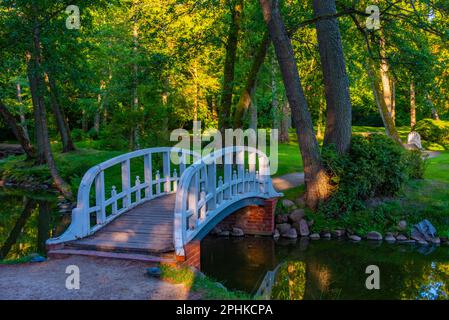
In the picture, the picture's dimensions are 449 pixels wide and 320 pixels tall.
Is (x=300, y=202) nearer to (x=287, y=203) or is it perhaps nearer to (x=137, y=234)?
(x=287, y=203)

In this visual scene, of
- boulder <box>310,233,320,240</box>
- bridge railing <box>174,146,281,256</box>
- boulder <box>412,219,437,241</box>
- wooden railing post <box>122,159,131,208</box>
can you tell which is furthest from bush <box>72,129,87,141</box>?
boulder <box>412,219,437,241</box>

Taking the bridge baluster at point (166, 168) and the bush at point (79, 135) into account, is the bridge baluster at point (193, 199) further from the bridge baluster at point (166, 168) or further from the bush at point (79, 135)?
the bush at point (79, 135)

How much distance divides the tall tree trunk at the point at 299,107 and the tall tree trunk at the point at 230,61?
3.88 m

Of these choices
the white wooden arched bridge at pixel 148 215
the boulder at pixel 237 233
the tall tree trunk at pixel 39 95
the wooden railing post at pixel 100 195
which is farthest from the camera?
the tall tree trunk at pixel 39 95

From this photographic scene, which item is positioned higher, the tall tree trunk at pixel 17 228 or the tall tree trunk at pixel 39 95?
the tall tree trunk at pixel 39 95

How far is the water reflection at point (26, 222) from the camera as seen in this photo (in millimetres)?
11635

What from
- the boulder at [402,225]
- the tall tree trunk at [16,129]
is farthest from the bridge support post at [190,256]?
the tall tree trunk at [16,129]

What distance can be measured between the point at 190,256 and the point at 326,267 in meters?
4.23

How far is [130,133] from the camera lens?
67.1 ft

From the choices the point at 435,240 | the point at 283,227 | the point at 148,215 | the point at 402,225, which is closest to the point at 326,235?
the point at 283,227

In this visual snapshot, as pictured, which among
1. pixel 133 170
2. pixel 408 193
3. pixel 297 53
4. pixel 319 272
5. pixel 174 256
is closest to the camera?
pixel 174 256
